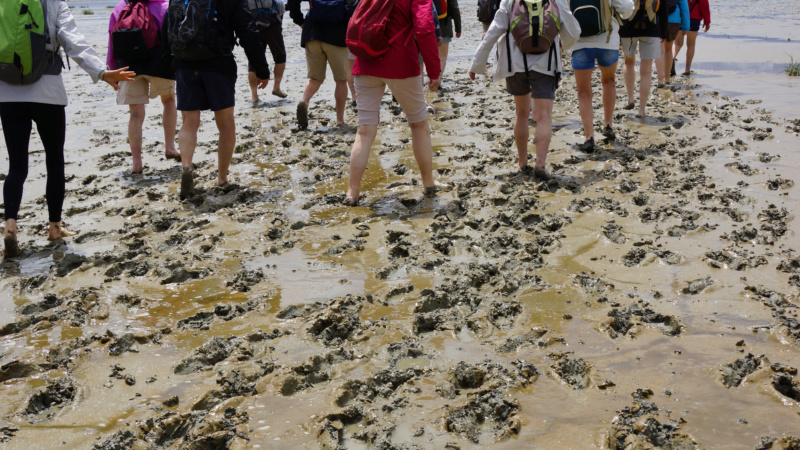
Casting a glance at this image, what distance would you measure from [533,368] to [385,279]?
1.45 m

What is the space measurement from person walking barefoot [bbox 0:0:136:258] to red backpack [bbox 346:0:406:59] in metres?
1.81

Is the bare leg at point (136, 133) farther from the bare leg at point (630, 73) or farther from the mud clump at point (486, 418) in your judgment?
the bare leg at point (630, 73)

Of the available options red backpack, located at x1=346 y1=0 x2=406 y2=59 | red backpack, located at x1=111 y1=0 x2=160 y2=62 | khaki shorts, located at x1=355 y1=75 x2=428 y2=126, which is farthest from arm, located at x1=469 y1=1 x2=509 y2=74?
red backpack, located at x1=111 y1=0 x2=160 y2=62

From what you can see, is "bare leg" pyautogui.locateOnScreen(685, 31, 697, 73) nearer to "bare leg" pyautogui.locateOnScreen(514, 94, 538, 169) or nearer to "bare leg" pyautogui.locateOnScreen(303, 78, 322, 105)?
"bare leg" pyautogui.locateOnScreen(514, 94, 538, 169)

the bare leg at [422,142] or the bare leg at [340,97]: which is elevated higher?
the bare leg at [340,97]

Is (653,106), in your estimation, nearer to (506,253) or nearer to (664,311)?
(506,253)

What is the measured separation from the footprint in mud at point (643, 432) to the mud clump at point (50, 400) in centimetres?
259

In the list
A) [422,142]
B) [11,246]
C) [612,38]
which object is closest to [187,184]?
[11,246]

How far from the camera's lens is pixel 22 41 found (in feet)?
15.9

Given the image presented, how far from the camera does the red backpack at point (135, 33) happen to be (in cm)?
659

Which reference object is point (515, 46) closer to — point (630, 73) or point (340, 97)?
point (340, 97)

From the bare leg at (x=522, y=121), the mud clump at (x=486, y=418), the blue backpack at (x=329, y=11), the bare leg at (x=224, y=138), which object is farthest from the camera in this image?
the blue backpack at (x=329, y=11)

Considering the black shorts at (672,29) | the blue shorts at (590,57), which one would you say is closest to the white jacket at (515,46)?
the blue shorts at (590,57)

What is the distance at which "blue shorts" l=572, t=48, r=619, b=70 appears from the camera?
707 cm
